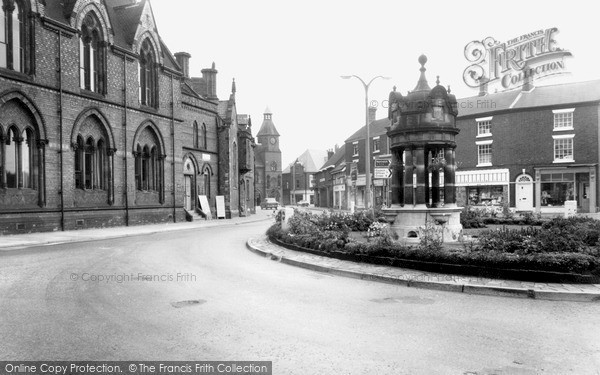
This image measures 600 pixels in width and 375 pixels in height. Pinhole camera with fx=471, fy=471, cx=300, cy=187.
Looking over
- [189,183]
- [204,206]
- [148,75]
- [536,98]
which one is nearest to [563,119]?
[536,98]

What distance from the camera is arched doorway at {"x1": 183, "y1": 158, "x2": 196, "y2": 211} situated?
3634 cm

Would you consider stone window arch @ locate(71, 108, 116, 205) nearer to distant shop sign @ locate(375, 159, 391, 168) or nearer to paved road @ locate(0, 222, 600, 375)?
paved road @ locate(0, 222, 600, 375)

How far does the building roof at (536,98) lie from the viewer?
127 feet

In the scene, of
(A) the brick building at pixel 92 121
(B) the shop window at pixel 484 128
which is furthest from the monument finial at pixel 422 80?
(B) the shop window at pixel 484 128

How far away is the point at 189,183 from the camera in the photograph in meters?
37.1

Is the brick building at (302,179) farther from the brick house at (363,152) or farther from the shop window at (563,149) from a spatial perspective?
the shop window at (563,149)

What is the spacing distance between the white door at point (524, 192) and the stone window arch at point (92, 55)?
33781 millimetres

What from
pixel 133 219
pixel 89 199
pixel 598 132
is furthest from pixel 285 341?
pixel 598 132

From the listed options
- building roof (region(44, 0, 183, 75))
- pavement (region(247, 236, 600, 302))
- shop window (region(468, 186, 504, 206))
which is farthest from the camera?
shop window (region(468, 186, 504, 206))

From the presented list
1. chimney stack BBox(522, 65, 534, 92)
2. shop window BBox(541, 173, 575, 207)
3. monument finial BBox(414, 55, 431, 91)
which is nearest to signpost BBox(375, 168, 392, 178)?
monument finial BBox(414, 55, 431, 91)

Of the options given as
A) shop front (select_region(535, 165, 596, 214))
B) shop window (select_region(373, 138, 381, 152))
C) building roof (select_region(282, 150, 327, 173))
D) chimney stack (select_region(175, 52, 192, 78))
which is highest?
chimney stack (select_region(175, 52, 192, 78))

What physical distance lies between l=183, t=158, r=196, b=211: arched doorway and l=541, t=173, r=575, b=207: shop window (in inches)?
1152

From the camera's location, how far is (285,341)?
18.6ft

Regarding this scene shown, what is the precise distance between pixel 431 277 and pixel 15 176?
19.8 metres
